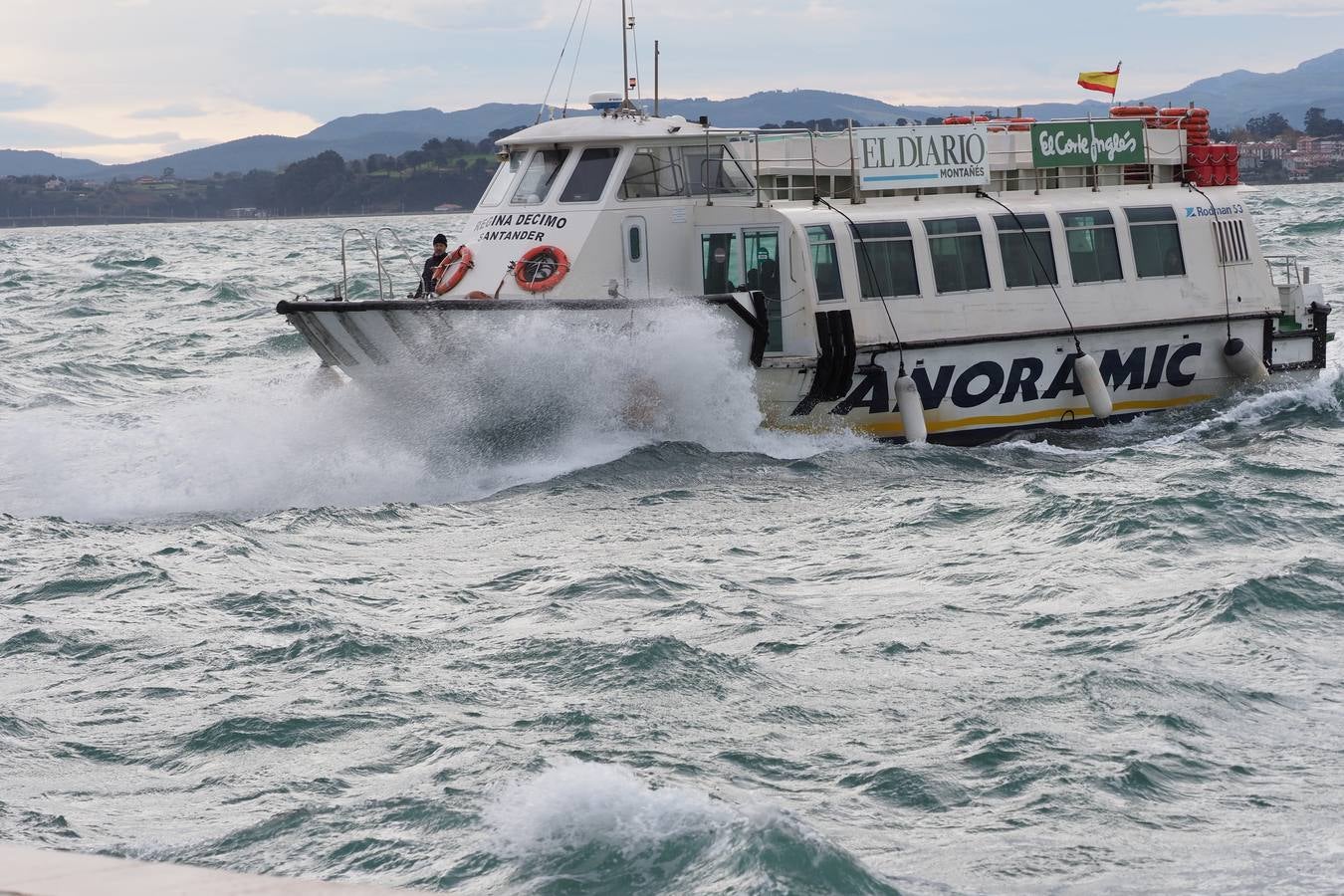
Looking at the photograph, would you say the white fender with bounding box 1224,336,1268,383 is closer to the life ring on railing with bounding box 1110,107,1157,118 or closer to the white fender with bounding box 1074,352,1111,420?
the white fender with bounding box 1074,352,1111,420

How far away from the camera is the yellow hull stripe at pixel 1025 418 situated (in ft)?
58.5

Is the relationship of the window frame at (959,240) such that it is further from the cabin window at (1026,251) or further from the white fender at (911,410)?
the white fender at (911,410)

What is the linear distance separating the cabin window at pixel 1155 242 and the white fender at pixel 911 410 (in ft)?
12.5

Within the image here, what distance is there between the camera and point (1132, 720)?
8.58 metres

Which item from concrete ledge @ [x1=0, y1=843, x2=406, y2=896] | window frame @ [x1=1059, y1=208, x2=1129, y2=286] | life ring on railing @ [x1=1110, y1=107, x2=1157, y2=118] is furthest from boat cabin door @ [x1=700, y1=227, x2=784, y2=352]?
concrete ledge @ [x1=0, y1=843, x2=406, y2=896]

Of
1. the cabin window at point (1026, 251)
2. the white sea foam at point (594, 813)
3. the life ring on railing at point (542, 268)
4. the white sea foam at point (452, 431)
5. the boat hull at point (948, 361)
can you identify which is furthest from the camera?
the cabin window at point (1026, 251)

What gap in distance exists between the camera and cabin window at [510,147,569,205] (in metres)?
17.9

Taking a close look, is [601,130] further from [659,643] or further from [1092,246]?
[659,643]

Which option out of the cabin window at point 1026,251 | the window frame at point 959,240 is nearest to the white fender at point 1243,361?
the cabin window at point 1026,251

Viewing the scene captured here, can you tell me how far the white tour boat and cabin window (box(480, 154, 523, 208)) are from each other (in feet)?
0.11

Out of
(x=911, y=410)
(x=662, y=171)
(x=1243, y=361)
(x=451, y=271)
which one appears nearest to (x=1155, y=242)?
(x=1243, y=361)

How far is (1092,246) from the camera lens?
1923 cm

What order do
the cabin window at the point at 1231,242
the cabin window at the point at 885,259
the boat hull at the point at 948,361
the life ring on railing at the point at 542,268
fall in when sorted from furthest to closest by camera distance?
the cabin window at the point at 1231,242
the cabin window at the point at 885,259
the life ring on railing at the point at 542,268
the boat hull at the point at 948,361

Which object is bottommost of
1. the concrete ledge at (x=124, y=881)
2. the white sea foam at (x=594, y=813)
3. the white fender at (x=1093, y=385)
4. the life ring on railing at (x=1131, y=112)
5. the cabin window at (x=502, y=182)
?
the white sea foam at (x=594, y=813)
